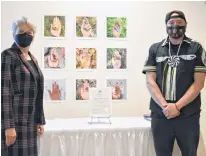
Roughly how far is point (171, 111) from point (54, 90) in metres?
1.32

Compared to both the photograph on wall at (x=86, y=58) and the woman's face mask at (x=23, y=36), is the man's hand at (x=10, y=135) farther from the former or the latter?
the photograph on wall at (x=86, y=58)

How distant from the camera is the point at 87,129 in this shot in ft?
7.91

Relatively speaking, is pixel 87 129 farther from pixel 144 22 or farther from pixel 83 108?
pixel 144 22

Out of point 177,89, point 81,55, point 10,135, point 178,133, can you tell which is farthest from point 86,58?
point 10,135

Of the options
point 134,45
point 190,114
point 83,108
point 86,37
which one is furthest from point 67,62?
point 190,114

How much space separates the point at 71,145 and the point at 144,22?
Answer: 148cm

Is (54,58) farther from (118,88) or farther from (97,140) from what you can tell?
(97,140)

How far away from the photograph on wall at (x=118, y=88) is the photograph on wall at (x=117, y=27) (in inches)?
18.2

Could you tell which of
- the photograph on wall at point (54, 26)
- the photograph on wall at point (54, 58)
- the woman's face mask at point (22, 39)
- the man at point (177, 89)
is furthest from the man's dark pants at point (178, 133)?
the photograph on wall at point (54, 26)

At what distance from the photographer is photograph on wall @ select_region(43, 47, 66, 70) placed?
2.92 metres

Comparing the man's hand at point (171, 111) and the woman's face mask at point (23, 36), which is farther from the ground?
the woman's face mask at point (23, 36)

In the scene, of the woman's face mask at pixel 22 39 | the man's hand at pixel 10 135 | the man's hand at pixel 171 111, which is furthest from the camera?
the man's hand at pixel 171 111

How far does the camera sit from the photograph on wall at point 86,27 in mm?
2943

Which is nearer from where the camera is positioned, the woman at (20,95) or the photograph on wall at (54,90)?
the woman at (20,95)
